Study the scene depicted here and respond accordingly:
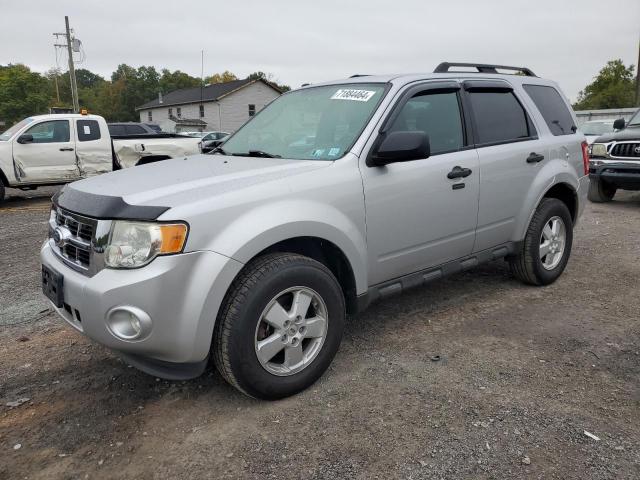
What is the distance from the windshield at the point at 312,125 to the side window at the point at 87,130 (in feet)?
27.5

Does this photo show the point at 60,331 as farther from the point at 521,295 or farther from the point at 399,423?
the point at 521,295

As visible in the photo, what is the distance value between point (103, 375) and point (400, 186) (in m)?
2.22

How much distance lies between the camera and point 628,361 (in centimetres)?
328

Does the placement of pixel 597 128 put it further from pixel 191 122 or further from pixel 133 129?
pixel 191 122

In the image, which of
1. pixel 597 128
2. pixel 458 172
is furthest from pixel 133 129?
pixel 458 172

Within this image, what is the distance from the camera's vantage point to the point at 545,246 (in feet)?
14.9

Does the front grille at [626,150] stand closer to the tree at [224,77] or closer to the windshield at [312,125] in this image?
the windshield at [312,125]

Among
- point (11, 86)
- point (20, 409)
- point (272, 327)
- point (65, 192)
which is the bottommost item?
point (20, 409)

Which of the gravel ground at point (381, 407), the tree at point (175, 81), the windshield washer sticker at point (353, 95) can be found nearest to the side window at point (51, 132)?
the gravel ground at point (381, 407)

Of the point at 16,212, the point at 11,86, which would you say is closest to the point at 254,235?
the point at 16,212

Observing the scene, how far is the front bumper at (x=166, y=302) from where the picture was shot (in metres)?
2.36

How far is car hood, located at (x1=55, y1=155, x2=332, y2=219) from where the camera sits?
2.48 meters

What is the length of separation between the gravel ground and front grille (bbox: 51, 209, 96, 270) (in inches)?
33.0

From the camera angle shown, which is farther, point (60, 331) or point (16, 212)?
point (16, 212)
